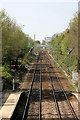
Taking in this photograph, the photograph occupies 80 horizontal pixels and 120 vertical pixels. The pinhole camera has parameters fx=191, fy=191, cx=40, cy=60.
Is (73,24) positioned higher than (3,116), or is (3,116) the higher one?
(73,24)

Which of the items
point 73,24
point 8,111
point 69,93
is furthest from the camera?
point 73,24

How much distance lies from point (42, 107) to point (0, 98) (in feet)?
9.99

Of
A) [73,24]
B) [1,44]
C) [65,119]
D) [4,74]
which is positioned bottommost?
[65,119]

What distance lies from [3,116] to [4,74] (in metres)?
7.19

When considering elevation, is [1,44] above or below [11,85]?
above

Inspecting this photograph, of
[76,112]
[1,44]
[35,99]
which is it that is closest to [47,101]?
[35,99]

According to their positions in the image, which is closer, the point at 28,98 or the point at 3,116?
the point at 3,116

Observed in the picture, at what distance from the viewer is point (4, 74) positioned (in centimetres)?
1619

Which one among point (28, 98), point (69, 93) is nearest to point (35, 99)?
point (28, 98)

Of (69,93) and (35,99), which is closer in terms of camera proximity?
(35,99)

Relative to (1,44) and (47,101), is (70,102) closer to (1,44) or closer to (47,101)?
(47,101)

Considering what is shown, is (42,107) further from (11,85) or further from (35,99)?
(11,85)

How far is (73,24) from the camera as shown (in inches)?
900

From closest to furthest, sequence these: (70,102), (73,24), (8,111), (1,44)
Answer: (8,111) → (70,102) → (1,44) → (73,24)
